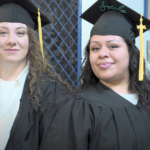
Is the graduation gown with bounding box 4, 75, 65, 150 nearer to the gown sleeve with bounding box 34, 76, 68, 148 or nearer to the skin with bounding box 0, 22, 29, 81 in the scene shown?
the gown sleeve with bounding box 34, 76, 68, 148

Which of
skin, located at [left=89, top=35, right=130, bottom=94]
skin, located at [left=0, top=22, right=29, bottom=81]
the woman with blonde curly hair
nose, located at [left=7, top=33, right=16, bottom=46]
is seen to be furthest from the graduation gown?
skin, located at [left=89, top=35, right=130, bottom=94]

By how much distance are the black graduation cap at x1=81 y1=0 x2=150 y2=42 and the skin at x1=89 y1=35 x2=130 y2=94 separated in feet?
0.12

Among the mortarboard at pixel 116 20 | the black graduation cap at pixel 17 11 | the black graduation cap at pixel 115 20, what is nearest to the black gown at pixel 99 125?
the mortarboard at pixel 116 20

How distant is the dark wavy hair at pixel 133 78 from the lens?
3.58ft

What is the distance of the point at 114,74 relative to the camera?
104 cm

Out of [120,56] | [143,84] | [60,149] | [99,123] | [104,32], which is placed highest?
[104,32]

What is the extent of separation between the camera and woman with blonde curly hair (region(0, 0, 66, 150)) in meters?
1.11

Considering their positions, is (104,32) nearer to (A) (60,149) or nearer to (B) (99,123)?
(B) (99,123)

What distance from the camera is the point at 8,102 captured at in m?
1.17

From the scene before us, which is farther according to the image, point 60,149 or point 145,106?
point 145,106

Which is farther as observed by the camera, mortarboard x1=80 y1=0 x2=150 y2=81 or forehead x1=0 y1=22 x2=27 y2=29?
forehead x1=0 y1=22 x2=27 y2=29

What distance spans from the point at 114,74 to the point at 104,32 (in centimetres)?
21

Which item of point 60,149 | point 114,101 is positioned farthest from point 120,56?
point 60,149

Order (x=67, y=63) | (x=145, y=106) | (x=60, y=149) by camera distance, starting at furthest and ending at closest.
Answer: (x=67, y=63) < (x=145, y=106) < (x=60, y=149)
